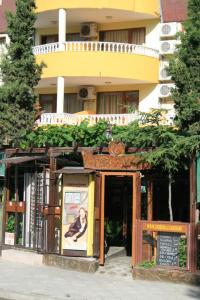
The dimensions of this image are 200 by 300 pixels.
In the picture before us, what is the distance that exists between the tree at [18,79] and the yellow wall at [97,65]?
290 inches

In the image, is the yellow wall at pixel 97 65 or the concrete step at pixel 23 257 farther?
the yellow wall at pixel 97 65

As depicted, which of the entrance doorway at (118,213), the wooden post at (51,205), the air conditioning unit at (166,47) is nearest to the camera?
the wooden post at (51,205)

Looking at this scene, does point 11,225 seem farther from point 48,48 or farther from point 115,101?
point 115,101

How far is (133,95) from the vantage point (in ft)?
84.8

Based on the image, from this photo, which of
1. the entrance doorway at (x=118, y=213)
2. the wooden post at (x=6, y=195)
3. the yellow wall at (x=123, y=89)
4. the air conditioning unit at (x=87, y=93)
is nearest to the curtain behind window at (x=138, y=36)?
the yellow wall at (x=123, y=89)

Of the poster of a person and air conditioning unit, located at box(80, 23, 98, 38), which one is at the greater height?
air conditioning unit, located at box(80, 23, 98, 38)

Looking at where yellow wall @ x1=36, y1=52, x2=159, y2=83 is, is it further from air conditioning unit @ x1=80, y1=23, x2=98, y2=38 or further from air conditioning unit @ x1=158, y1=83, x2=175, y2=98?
air conditioning unit @ x1=80, y1=23, x2=98, y2=38

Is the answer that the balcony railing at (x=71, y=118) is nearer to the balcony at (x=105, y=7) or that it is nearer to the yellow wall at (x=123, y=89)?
the yellow wall at (x=123, y=89)

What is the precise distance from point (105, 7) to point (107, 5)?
12 cm

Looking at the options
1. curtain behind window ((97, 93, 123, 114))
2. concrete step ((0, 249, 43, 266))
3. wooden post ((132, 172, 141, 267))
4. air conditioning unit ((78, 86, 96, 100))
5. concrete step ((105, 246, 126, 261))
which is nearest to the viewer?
wooden post ((132, 172, 141, 267))

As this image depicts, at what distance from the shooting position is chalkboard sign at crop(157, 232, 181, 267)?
11.9 meters

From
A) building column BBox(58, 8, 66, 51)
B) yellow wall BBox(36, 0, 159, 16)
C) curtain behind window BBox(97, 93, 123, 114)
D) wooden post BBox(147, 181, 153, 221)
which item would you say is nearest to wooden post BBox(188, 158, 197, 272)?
wooden post BBox(147, 181, 153, 221)

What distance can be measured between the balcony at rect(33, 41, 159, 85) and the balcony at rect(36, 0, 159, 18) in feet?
5.13

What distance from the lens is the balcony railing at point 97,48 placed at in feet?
79.2
